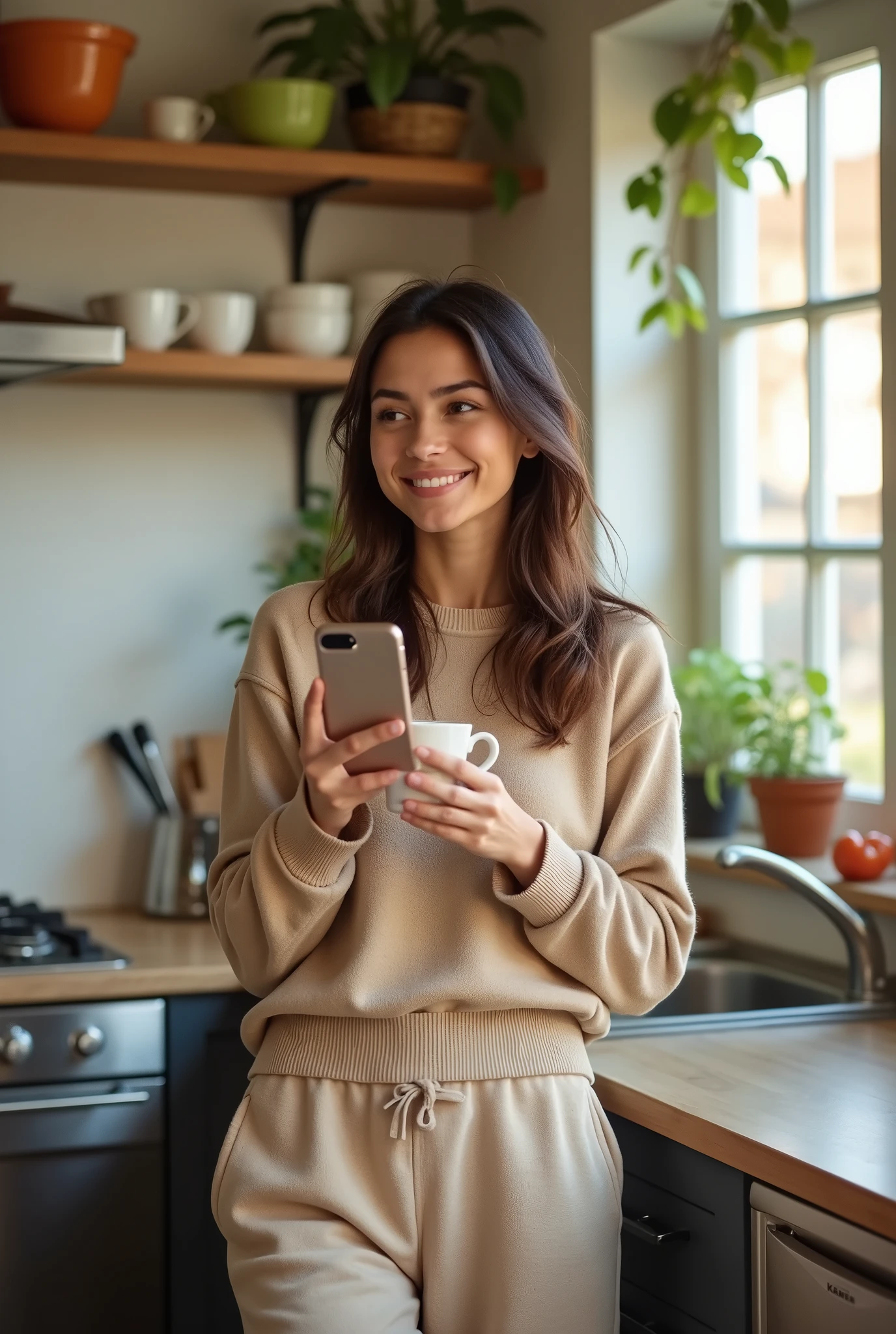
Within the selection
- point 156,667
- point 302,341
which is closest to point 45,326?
point 302,341

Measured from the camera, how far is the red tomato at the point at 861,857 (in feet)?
7.30

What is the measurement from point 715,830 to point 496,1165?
1.18 meters

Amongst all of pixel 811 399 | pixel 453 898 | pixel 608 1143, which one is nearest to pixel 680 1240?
pixel 608 1143

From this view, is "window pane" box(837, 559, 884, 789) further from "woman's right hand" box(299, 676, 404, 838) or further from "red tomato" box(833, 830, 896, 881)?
"woman's right hand" box(299, 676, 404, 838)

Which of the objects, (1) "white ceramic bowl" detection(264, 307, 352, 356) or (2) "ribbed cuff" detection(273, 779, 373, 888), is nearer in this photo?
(2) "ribbed cuff" detection(273, 779, 373, 888)

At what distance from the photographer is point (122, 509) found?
2922 mm

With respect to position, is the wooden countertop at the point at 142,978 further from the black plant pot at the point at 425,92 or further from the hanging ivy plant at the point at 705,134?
the black plant pot at the point at 425,92

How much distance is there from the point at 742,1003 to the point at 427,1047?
942 mm

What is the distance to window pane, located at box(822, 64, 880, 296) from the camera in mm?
2461

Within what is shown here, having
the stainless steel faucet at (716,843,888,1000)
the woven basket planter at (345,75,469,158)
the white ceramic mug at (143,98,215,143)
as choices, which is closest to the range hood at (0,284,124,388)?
the white ceramic mug at (143,98,215,143)

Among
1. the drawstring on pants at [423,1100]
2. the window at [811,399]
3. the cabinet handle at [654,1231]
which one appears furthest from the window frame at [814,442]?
the drawstring on pants at [423,1100]

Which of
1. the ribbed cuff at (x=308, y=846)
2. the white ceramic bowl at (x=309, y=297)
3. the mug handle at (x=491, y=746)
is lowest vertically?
the ribbed cuff at (x=308, y=846)

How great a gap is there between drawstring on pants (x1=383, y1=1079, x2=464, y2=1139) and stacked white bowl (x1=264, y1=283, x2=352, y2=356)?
160 centimetres

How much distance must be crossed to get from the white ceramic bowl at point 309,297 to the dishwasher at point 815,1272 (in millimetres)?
1757
